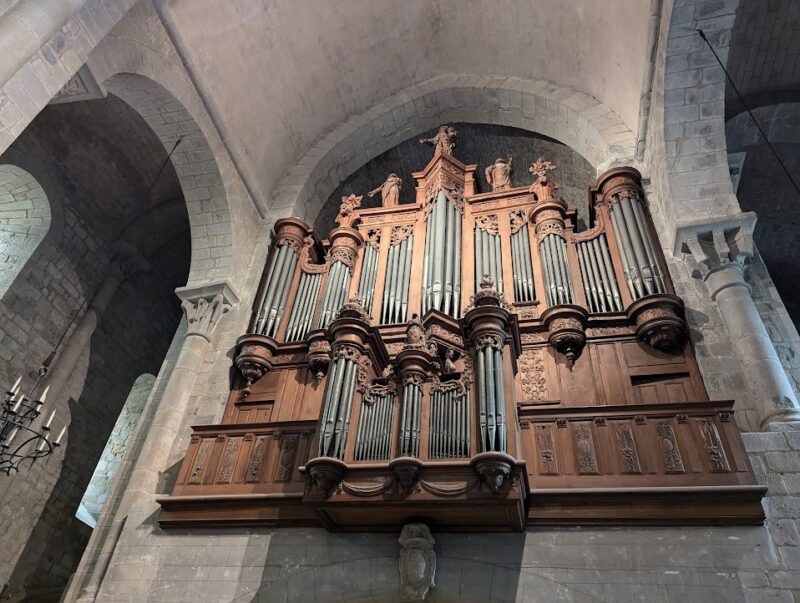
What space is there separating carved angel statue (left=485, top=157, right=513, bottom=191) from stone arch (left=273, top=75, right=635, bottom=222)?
126 cm

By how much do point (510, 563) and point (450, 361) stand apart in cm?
224

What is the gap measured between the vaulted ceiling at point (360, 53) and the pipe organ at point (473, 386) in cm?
185

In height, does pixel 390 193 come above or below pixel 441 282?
above

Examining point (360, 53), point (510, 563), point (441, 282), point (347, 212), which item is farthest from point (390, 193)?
point (510, 563)

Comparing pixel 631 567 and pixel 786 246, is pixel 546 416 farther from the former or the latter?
pixel 786 246

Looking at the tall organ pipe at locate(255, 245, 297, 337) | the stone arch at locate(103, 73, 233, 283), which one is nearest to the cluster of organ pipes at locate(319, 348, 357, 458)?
the tall organ pipe at locate(255, 245, 297, 337)

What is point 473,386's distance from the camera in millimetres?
5625

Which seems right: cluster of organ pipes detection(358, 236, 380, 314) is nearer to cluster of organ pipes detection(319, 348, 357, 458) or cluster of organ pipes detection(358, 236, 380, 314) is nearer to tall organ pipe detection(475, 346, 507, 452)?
cluster of organ pipes detection(319, 348, 357, 458)

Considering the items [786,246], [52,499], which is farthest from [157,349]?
[786,246]

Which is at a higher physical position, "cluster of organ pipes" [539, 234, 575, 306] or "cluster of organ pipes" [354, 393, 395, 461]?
"cluster of organ pipes" [539, 234, 575, 306]

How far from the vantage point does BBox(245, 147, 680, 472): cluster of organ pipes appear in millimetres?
5559

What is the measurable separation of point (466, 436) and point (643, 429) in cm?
182

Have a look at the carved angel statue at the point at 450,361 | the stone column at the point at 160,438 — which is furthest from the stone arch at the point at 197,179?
the carved angel statue at the point at 450,361

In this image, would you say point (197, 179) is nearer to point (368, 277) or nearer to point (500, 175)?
point (368, 277)
